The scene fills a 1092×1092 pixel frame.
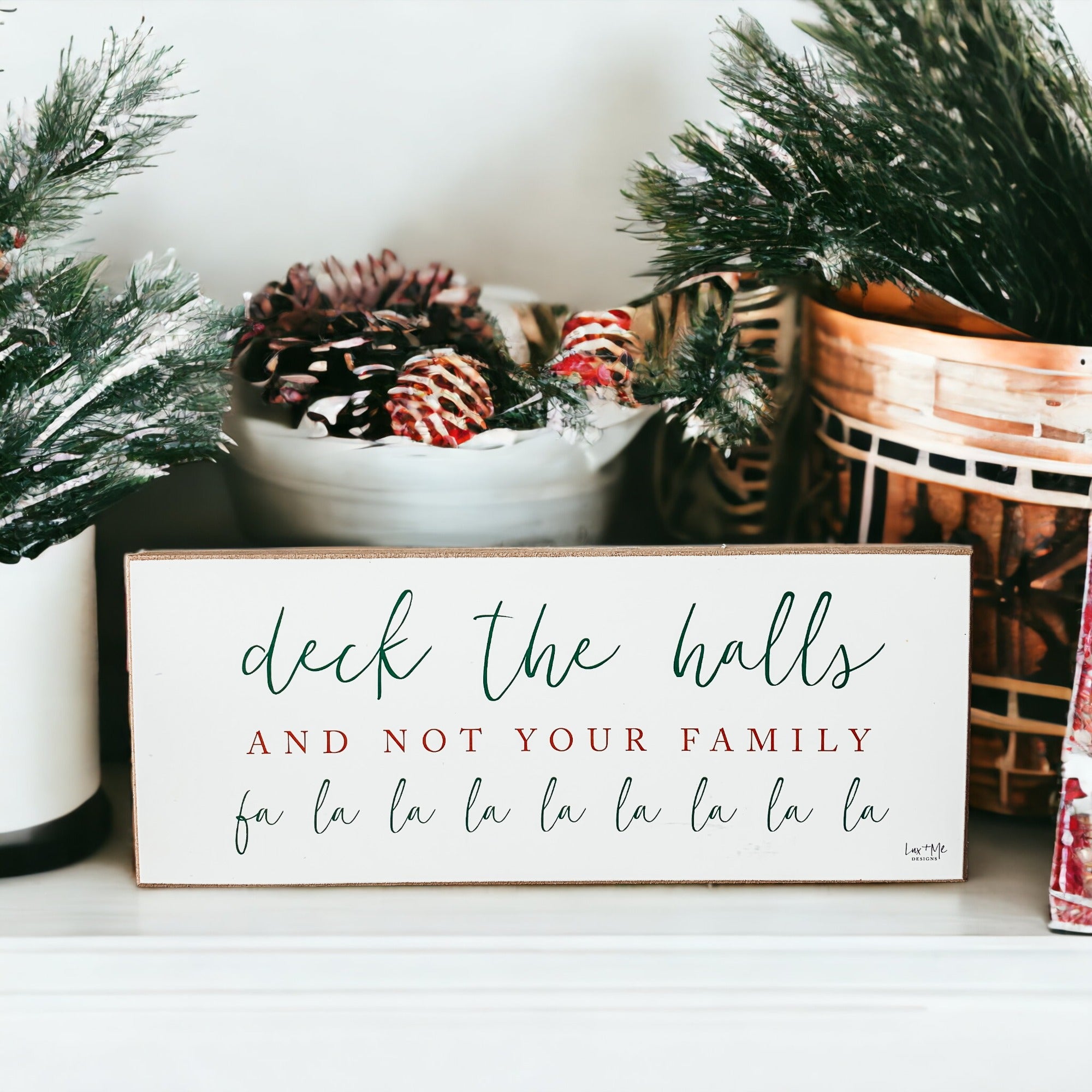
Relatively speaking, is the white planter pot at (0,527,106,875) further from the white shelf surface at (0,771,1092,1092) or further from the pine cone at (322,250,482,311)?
the pine cone at (322,250,482,311)

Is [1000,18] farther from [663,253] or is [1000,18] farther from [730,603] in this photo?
[730,603]

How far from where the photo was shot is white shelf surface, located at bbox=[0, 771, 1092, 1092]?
0.50 meters

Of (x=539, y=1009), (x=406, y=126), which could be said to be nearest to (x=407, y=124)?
(x=406, y=126)

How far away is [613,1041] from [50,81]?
0.69 m

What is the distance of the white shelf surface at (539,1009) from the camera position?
50cm

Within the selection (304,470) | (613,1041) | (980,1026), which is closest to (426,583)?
(304,470)

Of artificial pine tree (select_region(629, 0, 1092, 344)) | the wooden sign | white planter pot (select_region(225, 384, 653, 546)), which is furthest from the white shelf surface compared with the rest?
artificial pine tree (select_region(629, 0, 1092, 344))

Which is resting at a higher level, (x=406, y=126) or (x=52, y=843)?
(x=406, y=126)

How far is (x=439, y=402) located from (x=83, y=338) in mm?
191

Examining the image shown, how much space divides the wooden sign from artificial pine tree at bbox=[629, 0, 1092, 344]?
16 centimetres

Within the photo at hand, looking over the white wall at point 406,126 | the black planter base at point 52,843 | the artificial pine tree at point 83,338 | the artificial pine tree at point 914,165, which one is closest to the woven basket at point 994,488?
the artificial pine tree at point 914,165

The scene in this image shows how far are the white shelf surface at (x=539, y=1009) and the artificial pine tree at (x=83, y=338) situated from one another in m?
0.24

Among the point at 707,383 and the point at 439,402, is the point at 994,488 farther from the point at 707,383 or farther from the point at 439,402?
the point at 439,402

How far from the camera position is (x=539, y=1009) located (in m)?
0.50
